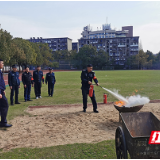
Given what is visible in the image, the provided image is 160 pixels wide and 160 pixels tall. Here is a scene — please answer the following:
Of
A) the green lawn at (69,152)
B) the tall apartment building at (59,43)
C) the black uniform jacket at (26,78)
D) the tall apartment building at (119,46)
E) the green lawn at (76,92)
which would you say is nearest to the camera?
the green lawn at (69,152)

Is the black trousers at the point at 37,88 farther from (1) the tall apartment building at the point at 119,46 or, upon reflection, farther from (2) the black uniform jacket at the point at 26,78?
(1) the tall apartment building at the point at 119,46

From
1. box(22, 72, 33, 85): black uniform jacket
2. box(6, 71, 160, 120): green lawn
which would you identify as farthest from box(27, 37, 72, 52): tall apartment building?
box(22, 72, 33, 85): black uniform jacket

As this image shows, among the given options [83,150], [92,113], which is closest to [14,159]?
[83,150]

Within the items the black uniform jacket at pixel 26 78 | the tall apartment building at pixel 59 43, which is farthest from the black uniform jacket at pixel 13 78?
the tall apartment building at pixel 59 43

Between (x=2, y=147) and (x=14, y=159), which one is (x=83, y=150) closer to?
(x=14, y=159)

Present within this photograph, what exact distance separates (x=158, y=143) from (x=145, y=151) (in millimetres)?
284

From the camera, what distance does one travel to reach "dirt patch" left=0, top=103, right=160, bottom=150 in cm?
517

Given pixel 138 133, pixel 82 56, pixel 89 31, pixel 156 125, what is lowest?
pixel 138 133

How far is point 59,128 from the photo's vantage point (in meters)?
6.24

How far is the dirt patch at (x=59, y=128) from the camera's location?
5168 millimetres

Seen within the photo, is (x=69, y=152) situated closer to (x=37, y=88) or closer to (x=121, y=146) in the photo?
(x=121, y=146)

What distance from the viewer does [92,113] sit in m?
8.09

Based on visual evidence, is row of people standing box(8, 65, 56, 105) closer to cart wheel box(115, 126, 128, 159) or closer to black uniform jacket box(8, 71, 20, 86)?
black uniform jacket box(8, 71, 20, 86)

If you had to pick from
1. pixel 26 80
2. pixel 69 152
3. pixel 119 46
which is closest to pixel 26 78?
pixel 26 80
